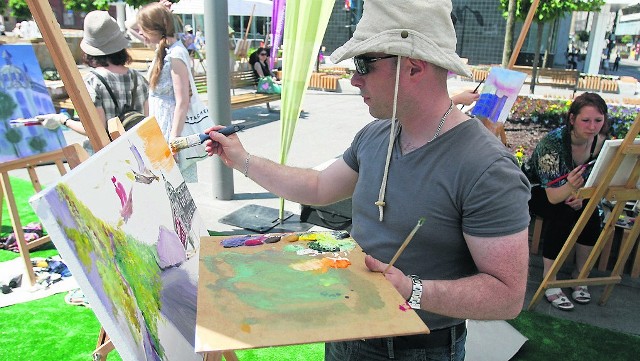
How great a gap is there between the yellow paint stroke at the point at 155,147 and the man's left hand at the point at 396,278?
72cm

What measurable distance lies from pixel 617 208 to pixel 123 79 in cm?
314

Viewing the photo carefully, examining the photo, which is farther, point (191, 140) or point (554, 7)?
point (554, 7)

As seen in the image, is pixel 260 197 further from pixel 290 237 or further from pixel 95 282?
pixel 95 282

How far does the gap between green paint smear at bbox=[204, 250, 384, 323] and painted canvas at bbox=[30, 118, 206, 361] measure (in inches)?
5.5

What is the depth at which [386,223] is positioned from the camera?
1.31 meters

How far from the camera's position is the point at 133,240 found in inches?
46.5

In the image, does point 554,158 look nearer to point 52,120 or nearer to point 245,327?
point 245,327

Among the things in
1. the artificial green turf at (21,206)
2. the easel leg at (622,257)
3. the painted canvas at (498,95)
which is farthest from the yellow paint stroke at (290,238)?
the artificial green turf at (21,206)

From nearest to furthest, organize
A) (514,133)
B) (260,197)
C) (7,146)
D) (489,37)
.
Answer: (7,146), (260,197), (514,133), (489,37)

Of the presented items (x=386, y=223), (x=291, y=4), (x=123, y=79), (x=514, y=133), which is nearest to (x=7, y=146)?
(x=123, y=79)

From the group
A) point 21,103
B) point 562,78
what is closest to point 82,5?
point 562,78

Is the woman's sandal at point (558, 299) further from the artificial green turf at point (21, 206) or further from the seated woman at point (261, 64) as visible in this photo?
the seated woman at point (261, 64)

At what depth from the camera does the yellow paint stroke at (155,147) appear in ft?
4.83

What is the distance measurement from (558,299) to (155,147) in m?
2.85
